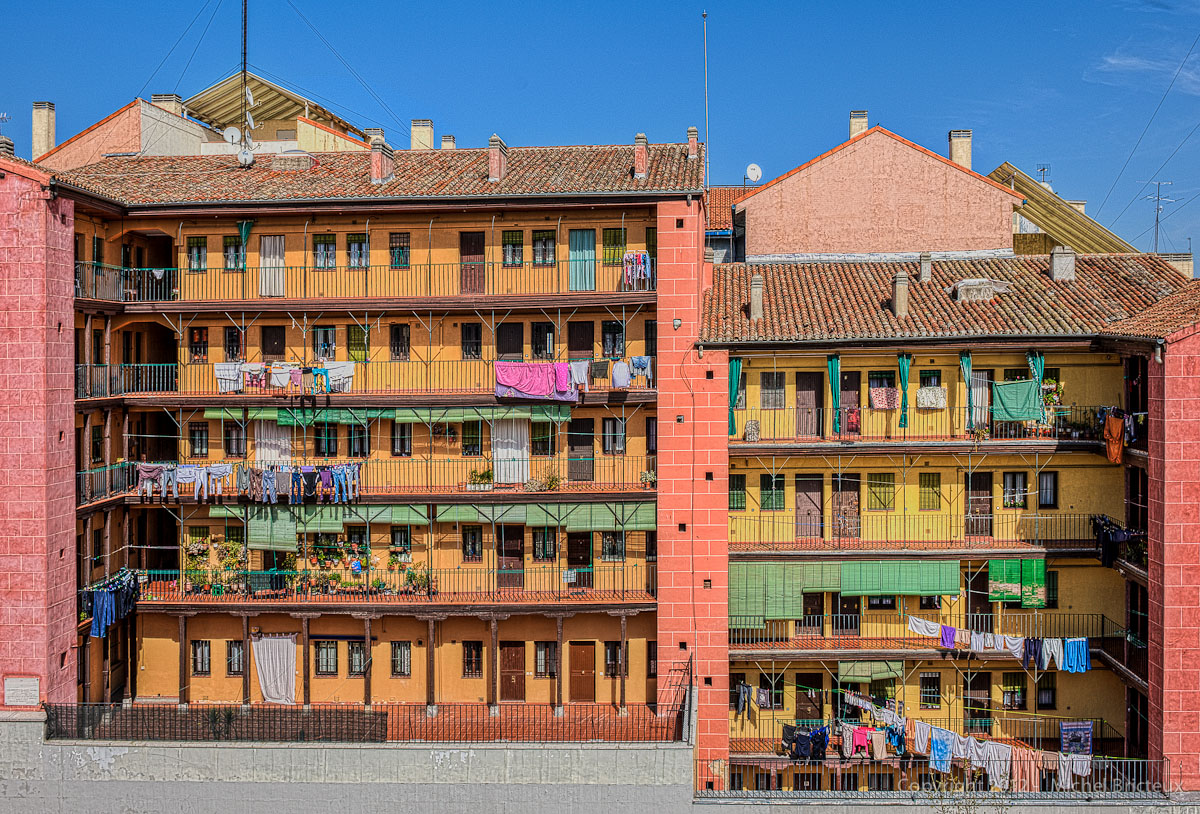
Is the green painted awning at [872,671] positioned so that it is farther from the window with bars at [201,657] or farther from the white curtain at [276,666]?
the window with bars at [201,657]

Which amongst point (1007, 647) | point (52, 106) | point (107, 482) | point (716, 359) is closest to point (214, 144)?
point (52, 106)

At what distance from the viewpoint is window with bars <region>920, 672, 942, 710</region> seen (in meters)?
31.1

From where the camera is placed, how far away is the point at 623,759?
25906 mm

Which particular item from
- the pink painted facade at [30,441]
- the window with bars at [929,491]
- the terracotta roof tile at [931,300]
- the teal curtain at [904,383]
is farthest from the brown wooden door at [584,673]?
the pink painted facade at [30,441]

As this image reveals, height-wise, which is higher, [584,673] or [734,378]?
[734,378]

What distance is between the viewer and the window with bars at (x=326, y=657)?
32062 mm

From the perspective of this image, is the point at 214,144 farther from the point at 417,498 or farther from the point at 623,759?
the point at 623,759

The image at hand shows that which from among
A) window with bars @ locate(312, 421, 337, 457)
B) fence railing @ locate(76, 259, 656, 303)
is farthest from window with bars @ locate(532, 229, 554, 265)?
window with bars @ locate(312, 421, 337, 457)

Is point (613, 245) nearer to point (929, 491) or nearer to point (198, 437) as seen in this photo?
point (929, 491)

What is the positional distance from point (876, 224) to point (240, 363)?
23.8m

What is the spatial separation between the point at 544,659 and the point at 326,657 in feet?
22.4

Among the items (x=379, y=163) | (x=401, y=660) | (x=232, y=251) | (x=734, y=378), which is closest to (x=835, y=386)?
(x=734, y=378)

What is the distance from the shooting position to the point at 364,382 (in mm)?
31766

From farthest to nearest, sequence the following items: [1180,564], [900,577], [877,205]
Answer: [877,205] → [900,577] → [1180,564]
